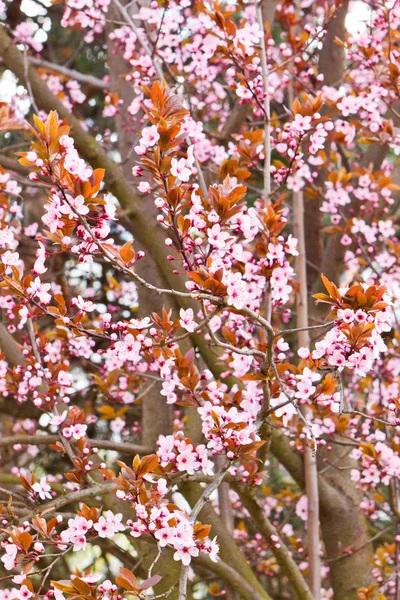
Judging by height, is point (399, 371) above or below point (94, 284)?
below

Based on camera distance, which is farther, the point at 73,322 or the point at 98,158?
the point at 98,158

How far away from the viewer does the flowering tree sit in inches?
70.4

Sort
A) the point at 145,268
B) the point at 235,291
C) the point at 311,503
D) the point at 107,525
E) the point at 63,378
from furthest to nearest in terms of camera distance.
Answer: the point at 145,268 < the point at 311,503 < the point at 63,378 < the point at 107,525 < the point at 235,291

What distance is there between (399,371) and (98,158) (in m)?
2.07

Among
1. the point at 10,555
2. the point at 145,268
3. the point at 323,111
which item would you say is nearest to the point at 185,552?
the point at 10,555

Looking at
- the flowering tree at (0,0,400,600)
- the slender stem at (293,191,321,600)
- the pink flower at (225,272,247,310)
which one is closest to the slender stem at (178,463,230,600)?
the flowering tree at (0,0,400,600)

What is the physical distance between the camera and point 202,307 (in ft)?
5.77

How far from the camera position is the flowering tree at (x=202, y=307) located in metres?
1.79

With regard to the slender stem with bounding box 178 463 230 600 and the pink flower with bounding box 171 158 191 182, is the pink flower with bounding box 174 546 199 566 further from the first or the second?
the pink flower with bounding box 171 158 191 182

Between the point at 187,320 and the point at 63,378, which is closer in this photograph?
the point at 187,320

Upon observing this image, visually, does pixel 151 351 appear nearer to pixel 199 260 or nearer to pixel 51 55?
pixel 199 260

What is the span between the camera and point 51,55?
513 cm

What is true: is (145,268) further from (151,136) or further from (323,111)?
(151,136)

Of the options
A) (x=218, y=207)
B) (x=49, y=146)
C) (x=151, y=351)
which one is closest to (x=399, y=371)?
(x=151, y=351)
